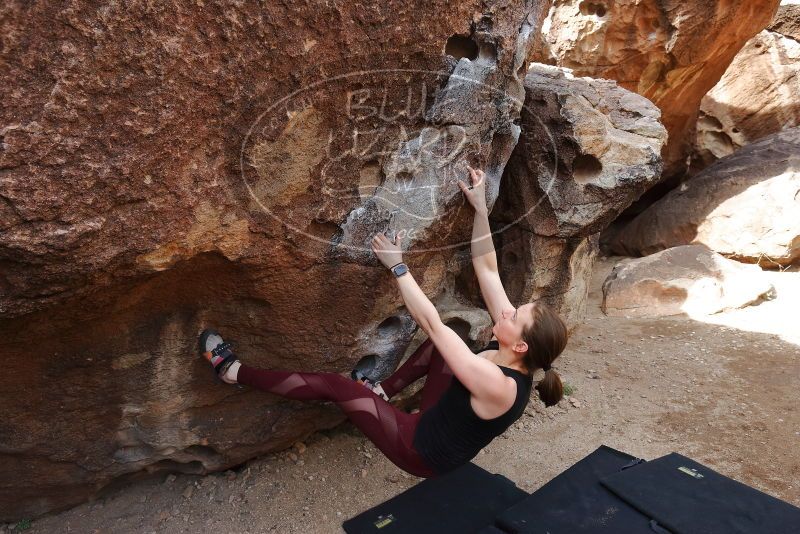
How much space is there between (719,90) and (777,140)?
1.39 meters

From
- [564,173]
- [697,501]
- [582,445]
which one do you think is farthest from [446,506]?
[564,173]

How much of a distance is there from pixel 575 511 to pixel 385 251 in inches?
48.9

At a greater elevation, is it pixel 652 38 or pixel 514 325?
pixel 652 38

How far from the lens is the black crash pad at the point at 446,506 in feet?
7.43

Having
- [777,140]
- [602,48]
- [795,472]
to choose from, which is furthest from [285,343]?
[777,140]

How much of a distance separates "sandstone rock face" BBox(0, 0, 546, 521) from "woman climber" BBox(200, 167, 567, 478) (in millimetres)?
145

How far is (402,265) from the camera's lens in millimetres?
2334

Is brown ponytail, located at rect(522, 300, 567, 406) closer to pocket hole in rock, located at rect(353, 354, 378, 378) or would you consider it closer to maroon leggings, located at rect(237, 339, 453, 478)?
maroon leggings, located at rect(237, 339, 453, 478)

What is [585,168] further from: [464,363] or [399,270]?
[464,363]

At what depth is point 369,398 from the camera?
2.45m

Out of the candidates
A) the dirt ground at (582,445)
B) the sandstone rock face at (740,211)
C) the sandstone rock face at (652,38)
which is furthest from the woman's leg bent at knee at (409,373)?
the sandstone rock face at (740,211)

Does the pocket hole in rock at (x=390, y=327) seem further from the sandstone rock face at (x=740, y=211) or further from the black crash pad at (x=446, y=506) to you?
the sandstone rock face at (x=740, y=211)

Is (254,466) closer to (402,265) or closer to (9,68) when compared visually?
(402,265)

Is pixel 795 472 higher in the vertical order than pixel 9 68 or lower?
lower
